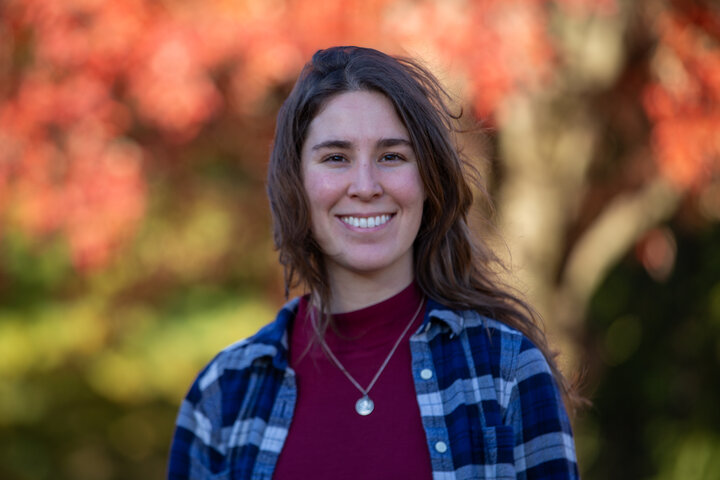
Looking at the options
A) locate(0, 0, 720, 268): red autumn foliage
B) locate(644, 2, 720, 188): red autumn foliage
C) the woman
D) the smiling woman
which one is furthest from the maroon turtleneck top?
locate(644, 2, 720, 188): red autumn foliage

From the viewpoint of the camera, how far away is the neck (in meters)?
2.23

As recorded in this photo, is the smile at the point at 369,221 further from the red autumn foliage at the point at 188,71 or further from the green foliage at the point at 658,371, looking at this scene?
the green foliage at the point at 658,371

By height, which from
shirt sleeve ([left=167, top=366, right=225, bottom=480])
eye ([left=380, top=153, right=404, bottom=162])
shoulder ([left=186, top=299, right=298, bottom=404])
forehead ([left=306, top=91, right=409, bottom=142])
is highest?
forehead ([left=306, top=91, right=409, bottom=142])

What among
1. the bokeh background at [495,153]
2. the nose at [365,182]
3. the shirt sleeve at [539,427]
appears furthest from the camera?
Result: the bokeh background at [495,153]

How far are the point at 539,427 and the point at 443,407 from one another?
0.22m

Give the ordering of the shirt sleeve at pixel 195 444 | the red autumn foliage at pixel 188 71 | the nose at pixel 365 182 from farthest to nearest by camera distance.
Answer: the red autumn foliage at pixel 188 71, the shirt sleeve at pixel 195 444, the nose at pixel 365 182

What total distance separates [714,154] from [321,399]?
2.84 metres

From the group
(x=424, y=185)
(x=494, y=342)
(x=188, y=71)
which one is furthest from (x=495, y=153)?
(x=494, y=342)

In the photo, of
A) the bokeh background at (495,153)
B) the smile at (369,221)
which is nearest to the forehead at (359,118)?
the smile at (369,221)

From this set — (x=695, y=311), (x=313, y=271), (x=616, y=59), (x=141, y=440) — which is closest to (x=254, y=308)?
(x=141, y=440)

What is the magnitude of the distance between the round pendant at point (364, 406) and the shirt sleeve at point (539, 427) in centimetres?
31

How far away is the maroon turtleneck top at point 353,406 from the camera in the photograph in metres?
1.99

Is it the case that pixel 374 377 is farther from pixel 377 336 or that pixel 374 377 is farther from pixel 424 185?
pixel 424 185

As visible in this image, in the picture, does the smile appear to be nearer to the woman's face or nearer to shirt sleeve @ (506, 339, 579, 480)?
the woman's face
